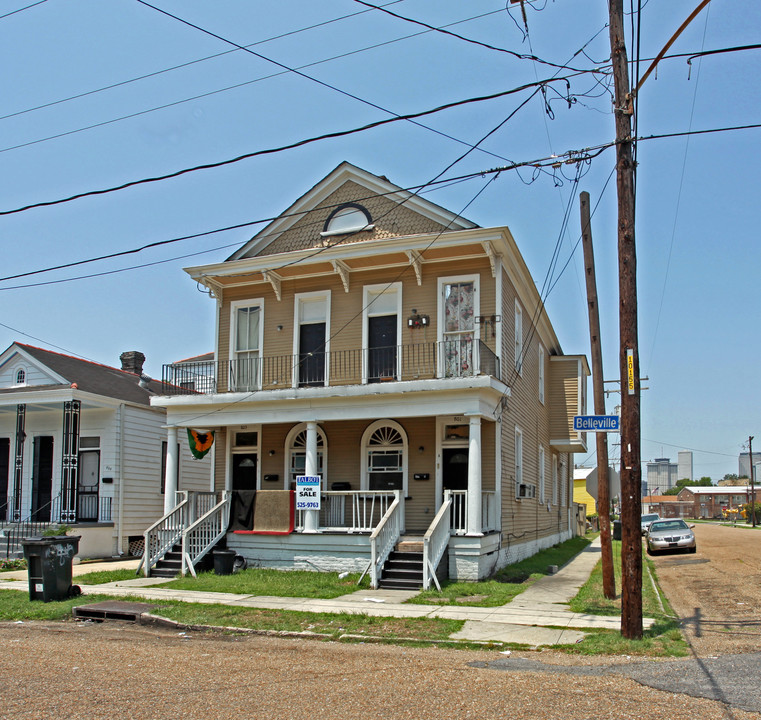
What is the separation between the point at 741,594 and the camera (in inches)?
567

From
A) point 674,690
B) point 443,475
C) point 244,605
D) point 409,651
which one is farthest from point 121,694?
point 443,475

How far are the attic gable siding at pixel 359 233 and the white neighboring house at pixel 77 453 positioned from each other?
7.24m

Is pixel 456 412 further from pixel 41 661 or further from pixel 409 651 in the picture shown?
pixel 41 661

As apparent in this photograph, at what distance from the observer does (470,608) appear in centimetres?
1233

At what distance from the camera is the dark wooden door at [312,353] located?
19.0 meters

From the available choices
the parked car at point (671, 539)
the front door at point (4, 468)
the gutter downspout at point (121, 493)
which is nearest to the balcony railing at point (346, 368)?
the gutter downspout at point (121, 493)

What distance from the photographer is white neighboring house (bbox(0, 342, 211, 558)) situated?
21500 mm

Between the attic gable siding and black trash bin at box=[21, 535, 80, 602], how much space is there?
9.40m

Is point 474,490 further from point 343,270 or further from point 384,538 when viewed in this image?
point 343,270

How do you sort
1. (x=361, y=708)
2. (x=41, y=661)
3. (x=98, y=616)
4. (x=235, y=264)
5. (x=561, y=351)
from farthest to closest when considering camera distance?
(x=561, y=351) < (x=235, y=264) < (x=98, y=616) < (x=41, y=661) < (x=361, y=708)

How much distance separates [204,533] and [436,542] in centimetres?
573

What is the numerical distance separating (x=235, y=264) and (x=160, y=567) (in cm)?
752

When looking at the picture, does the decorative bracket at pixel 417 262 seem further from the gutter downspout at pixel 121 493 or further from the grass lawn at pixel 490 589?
the gutter downspout at pixel 121 493

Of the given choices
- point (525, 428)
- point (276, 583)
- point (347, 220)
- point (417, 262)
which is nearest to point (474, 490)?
point (276, 583)
